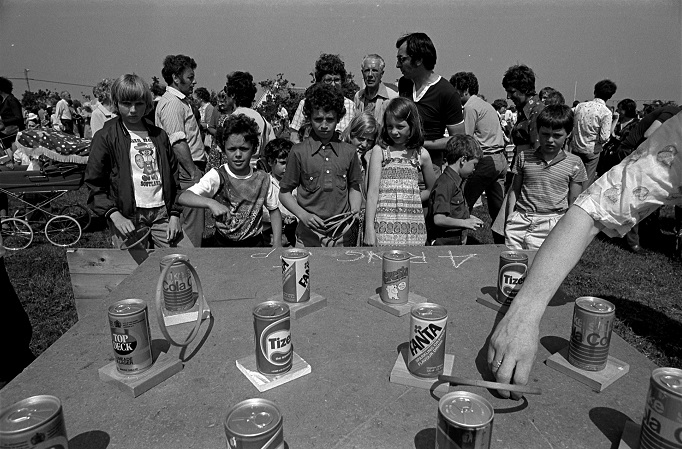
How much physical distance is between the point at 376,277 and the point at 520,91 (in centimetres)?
413

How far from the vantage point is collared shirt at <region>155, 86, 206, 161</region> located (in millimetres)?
4395

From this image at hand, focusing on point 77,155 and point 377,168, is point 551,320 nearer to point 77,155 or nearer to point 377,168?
point 377,168

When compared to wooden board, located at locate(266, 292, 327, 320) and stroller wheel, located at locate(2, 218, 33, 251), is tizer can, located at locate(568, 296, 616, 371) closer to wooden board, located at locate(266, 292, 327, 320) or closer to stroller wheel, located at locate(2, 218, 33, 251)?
wooden board, located at locate(266, 292, 327, 320)

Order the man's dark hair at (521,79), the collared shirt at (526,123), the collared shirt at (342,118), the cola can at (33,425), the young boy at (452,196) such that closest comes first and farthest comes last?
the cola can at (33,425), the young boy at (452,196), the collared shirt at (342,118), the collared shirt at (526,123), the man's dark hair at (521,79)

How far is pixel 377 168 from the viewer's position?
3.36 m

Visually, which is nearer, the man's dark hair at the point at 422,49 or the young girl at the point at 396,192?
the young girl at the point at 396,192

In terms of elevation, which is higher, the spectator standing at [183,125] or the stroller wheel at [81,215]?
the spectator standing at [183,125]

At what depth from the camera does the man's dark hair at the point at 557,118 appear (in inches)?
134

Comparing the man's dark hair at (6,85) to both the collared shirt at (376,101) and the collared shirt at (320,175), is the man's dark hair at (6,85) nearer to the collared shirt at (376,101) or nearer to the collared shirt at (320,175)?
the collared shirt at (376,101)

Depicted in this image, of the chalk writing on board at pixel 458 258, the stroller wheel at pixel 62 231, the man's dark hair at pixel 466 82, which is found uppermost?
the man's dark hair at pixel 466 82

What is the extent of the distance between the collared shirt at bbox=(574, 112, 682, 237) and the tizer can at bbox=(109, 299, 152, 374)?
1.42 m

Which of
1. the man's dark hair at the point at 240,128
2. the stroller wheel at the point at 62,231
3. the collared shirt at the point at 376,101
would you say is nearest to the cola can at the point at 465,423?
the man's dark hair at the point at 240,128

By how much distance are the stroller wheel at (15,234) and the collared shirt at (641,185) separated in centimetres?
605

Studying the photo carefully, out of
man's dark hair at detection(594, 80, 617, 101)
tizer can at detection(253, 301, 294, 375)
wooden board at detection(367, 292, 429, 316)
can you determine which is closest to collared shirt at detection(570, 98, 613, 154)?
man's dark hair at detection(594, 80, 617, 101)
